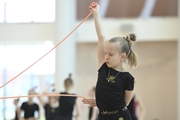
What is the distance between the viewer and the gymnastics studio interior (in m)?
7.38

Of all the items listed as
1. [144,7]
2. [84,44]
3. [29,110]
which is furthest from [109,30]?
[29,110]

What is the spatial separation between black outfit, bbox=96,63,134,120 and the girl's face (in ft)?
0.22

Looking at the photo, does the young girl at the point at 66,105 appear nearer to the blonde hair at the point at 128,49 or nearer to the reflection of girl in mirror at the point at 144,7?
the blonde hair at the point at 128,49

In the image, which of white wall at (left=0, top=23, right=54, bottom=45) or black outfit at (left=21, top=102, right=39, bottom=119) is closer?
black outfit at (left=21, top=102, right=39, bottom=119)

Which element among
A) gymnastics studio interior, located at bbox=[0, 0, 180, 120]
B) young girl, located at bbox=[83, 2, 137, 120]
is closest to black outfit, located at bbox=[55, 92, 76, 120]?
gymnastics studio interior, located at bbox=[0, 0, 180, 120]

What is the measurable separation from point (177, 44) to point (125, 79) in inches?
233

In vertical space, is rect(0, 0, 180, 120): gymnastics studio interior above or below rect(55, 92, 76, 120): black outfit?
above

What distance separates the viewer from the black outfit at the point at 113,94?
6.43 ft

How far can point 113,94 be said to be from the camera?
6.42 feet

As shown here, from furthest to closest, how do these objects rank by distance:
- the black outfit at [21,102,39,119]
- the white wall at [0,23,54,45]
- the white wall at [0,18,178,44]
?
the white wall at [0,23,54,45] → the white wall at [0,18,178,44] → the black outfit at [21,102,39,119]

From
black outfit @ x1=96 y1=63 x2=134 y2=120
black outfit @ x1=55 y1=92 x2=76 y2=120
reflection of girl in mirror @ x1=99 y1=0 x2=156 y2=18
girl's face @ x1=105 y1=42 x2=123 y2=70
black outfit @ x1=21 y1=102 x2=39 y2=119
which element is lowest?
black outfit @ x1=21 y1=102 x2=39 y2=119

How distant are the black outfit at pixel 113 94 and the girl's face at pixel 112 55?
7 cm

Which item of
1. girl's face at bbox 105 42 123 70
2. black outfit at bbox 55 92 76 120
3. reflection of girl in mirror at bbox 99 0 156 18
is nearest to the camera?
girl's face at bbox 105 42 123 70

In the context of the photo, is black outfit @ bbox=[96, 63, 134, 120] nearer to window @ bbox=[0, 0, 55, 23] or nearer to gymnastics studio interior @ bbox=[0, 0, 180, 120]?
gymnastics studio interior @ bbox=[0, 0, 180, 120]
